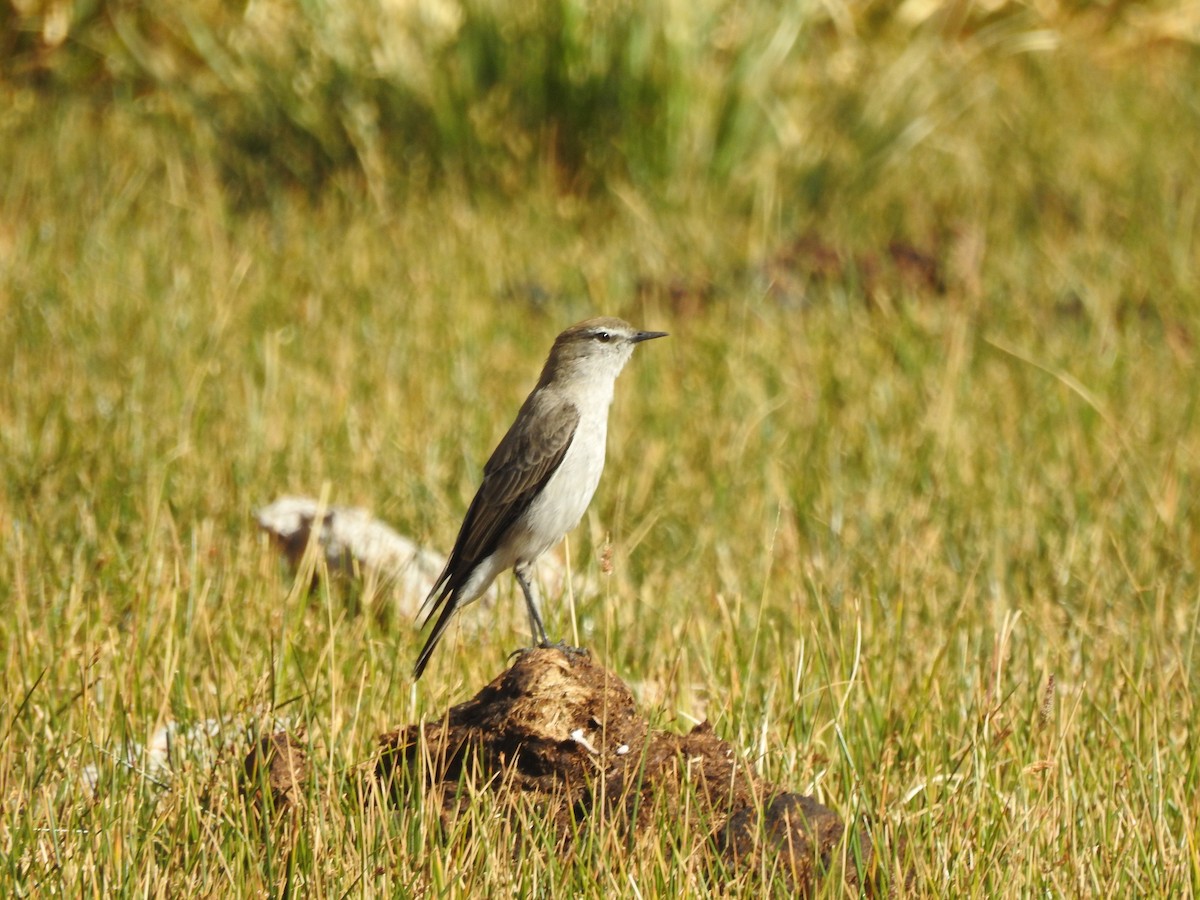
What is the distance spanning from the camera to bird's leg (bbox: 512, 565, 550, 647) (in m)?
4.15

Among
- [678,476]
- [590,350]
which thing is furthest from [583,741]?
[678,476]

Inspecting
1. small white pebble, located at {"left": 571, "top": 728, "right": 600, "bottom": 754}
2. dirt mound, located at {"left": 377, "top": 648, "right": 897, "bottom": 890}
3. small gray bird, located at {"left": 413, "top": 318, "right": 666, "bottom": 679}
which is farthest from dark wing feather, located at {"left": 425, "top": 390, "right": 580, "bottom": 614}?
small white pebble, located at {"left": 571, "top": 728, "right": 600, "bottom": 754}

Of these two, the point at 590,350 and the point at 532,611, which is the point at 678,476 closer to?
the point at 590,350

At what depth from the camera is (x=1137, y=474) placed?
6066mm

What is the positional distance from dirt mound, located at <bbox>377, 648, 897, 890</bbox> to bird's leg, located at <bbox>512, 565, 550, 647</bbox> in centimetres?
45

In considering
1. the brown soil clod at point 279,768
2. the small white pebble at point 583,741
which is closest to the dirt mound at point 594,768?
the small white pebble at point 583,741

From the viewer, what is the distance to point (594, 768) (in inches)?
136

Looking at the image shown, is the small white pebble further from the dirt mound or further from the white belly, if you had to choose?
the white belly

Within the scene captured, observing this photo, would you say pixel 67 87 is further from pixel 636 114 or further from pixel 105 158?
pixel 636 114

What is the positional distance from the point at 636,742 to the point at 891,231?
626 centimetres

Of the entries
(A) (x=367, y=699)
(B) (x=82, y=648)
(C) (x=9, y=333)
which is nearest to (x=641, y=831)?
(A) (x=367, y=699)

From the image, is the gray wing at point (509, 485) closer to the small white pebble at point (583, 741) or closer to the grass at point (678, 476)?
the grass at point (678, 476)

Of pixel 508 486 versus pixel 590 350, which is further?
pixel 590 350

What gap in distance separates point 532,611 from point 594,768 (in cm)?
82
